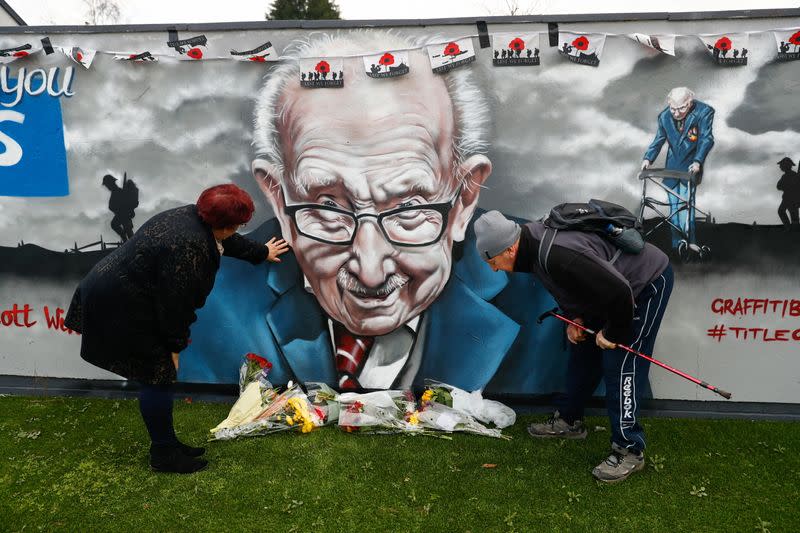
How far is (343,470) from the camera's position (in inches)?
120

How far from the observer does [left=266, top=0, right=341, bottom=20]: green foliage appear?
26.8 metres

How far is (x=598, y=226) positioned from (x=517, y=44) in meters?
1.45

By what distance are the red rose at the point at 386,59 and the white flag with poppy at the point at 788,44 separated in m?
2.44

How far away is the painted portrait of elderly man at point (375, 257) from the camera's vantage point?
3705 millimetres

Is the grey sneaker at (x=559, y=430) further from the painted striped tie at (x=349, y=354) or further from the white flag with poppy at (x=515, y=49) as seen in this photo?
the white flag with poppy at (x=515, y=49)

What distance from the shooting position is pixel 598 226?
2.88 metres

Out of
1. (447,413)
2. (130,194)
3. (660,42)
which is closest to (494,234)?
(447,413)

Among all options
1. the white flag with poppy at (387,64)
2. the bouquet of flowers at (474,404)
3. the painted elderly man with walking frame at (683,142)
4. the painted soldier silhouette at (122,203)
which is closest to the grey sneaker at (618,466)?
the bouquet of flowers at (474,404)

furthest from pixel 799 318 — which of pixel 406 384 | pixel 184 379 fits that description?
pixel 184 379

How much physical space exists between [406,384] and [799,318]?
270cm

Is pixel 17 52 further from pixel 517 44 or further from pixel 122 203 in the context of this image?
pixel 517 44

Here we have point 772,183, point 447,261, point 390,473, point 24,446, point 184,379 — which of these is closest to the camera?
point 390,473

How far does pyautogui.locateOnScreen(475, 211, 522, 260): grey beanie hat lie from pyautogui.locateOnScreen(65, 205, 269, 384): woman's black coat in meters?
1.41

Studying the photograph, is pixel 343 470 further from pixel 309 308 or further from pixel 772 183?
pixel 772 183
